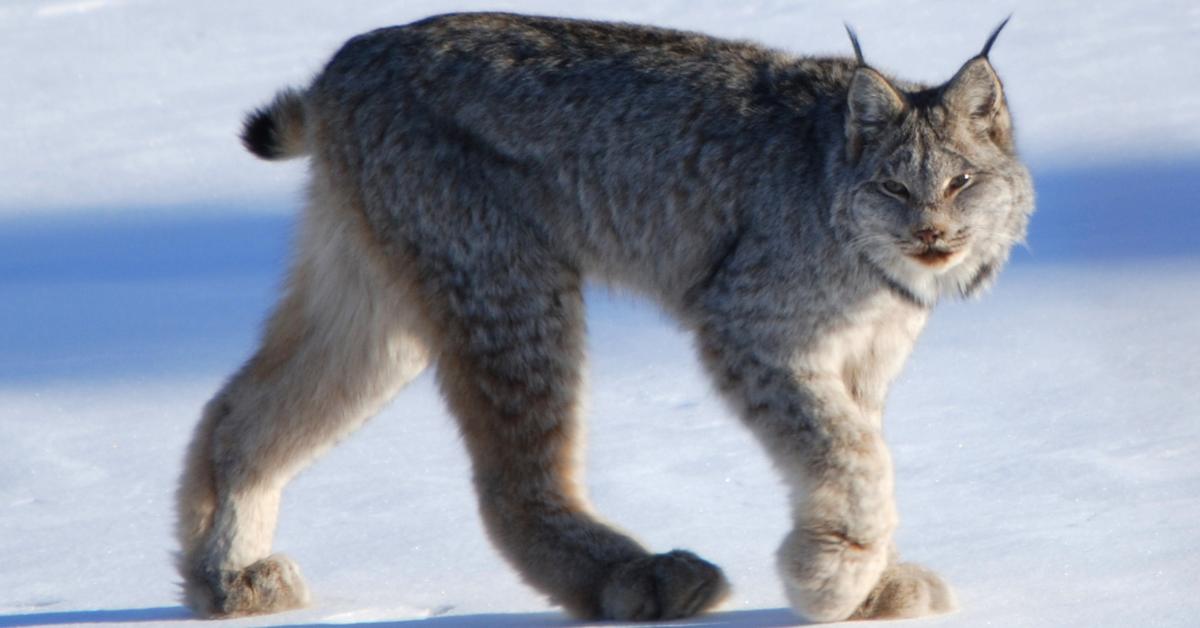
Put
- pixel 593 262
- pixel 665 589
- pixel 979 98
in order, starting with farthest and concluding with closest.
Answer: pixel 593 262, pixel 979 98, pixel 665 589

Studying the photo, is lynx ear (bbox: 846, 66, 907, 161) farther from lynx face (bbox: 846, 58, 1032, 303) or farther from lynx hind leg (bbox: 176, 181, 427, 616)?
lynx hind leg (bbox: 176, 181, 427, 616)

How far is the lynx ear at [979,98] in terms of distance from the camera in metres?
3.90

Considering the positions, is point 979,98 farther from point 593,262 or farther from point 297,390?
point 297,390

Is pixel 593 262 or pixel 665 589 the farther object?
pixel 593 262

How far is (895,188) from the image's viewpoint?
12.7 feet

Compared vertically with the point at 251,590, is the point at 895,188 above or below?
above

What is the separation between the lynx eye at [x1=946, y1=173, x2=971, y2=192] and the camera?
12.7 feet

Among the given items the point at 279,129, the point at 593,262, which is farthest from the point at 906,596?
the point at 279,129

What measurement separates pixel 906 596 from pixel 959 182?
84 cm

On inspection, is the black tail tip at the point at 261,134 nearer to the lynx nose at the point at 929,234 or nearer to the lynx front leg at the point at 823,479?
the lynx front leg at the point at 823,479

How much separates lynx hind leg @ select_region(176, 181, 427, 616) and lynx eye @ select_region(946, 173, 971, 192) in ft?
3.94

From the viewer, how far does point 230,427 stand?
14.6 feet

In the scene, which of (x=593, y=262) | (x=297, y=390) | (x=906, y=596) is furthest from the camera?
(x=297, y=390)

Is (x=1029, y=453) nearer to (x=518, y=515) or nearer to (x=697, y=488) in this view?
(x=697, y=488)
